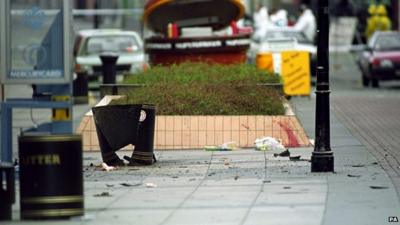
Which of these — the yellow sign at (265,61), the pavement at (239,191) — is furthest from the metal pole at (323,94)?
the yellow sign at (265,61)

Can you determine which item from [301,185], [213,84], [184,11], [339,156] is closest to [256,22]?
[184,11]

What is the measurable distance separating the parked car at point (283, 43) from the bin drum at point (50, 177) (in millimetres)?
21613

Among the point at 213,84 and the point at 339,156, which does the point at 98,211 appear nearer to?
the point at 339,156

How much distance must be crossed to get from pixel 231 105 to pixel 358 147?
1994 mm

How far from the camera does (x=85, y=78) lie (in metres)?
26.9

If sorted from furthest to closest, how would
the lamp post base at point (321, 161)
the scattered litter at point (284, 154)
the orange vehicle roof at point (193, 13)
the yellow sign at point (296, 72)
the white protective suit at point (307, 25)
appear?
the white protective suit at point (307, 25)
the orange vehicle roof at point (193, 13)
the yellow sign at point (296, 72)
the scattered litter at point (284, 154)
the lamp post base at point (321, 161)

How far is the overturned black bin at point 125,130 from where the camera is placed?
14.5 m

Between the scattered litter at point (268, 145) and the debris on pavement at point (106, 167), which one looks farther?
the scattered litter at point (268, 145)

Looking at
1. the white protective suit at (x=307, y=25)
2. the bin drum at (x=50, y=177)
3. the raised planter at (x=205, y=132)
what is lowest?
the raised planter at (x=205, y=132)

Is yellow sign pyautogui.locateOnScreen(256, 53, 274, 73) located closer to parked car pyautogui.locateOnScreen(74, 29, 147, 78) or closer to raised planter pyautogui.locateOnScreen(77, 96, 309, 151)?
parked car pyautogui.locateOnScreen(74, 29, 147, 78)

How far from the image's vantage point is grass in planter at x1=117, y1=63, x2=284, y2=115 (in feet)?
56.0

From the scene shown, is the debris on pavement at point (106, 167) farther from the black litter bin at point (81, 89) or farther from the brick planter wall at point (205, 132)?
the black litter bin at point (81, 89)

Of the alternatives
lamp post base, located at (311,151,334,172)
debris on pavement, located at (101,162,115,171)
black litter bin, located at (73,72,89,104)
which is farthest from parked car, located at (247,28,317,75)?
lamp post base, located at (311,151,334,172)

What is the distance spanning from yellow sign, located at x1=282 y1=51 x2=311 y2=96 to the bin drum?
16.5 meters
